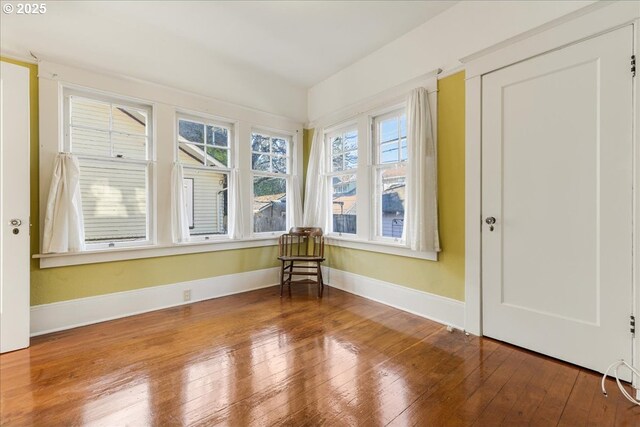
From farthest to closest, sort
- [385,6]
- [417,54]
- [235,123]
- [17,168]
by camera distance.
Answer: [235,123]
[417,54]
[385,6]
[17,168]

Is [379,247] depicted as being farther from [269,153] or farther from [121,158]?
[121,158]

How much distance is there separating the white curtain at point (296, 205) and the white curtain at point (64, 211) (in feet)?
7.84

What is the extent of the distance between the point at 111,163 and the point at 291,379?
106 inches

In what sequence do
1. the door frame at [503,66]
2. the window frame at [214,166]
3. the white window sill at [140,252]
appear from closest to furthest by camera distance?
the door frame at [503,66] → the white window sill at [140,252] → the window frame at [214,166]

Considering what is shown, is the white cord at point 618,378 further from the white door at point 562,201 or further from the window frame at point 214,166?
the window frame at point 214,166

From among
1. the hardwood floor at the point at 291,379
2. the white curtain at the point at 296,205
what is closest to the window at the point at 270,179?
the white curtain at the point at 296,205

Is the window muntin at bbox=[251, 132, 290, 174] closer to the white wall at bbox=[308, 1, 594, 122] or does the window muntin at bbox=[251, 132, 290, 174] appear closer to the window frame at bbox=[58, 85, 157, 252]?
the white wall at bbox=[308, 1, 594, 122]

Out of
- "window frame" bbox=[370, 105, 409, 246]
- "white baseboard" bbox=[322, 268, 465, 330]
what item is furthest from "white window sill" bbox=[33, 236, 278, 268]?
"window frame" bbox=[370, 105, 409, 246]

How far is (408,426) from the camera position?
137 centimetres

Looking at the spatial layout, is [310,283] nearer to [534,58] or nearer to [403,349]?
[403,349]

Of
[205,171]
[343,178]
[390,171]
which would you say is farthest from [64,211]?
[390,171]

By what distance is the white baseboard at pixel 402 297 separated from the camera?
257cm

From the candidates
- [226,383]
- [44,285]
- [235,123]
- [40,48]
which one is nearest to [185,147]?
[235,123]

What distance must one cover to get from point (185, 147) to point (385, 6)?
2589 mm
